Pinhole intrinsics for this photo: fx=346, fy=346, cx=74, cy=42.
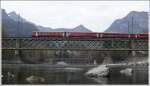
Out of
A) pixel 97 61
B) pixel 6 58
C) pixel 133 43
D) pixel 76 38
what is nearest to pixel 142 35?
pixel 133 43

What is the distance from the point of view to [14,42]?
40.1 meters

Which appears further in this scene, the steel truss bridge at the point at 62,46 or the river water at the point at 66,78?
the steel truss bridge at the point at 62,46

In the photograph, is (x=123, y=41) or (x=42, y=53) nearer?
(x=123, y=41)

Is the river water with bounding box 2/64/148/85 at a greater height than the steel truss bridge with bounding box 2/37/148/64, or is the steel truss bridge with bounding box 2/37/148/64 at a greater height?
the steel truss bridge with bounding box 2/37/148/64

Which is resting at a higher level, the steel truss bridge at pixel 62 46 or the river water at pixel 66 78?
the steel truss bridge at pixel 62 46

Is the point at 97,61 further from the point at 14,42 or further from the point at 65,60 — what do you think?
the point at 14,42

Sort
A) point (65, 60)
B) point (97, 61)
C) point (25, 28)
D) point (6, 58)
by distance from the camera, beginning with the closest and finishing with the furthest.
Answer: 1. point (6, 58)
2. point (97, 61)
3. point (65, 60)
4. point (25, 28)

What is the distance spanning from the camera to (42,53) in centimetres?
7806

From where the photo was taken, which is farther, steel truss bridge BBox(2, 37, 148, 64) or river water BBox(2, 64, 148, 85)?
steel truss bridge BBox(2, 37, 148, 64)

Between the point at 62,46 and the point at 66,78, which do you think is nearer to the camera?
the point at 66,78

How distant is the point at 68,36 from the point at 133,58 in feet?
69.9

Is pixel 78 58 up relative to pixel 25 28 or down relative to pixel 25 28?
down

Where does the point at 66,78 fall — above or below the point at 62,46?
below

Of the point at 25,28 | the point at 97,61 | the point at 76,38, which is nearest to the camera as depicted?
the point at 76,38
